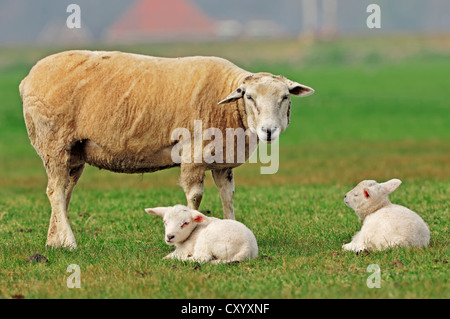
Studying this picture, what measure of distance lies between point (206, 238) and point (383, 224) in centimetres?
191

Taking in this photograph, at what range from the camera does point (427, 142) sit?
27.9m

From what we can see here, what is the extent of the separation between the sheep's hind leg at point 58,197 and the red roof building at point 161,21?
13096 centimetres

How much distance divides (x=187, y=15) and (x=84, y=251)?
475 feet

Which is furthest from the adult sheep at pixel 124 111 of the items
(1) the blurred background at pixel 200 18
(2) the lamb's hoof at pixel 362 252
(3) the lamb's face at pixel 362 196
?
(1) the blurred background at pixel 200 18

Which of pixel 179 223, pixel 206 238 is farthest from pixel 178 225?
pixel 206 238

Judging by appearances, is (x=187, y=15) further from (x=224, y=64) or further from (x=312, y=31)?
(x=224, y=64)

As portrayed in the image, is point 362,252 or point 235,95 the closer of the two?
point 362,252

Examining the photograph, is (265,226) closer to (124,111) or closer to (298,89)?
(298,89)

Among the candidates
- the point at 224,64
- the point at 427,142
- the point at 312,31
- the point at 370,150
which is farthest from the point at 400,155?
the point at 312,31

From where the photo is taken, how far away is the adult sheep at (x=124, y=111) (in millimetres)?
10531

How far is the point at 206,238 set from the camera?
937cm

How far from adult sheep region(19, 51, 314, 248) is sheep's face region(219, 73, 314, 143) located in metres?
0.04

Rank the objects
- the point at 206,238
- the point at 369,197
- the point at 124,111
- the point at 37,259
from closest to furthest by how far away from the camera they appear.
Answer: the point at 206,238
the point at 37,259
the point at 369,197
the point at 124,111

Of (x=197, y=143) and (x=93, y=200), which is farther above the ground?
(x=197, y=143)
